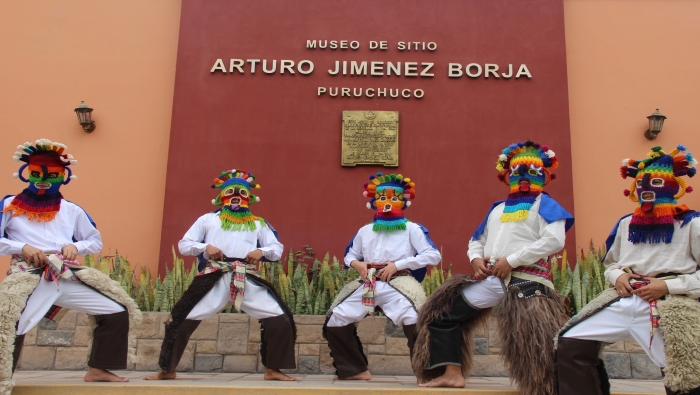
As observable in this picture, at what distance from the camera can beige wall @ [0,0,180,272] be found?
842 centimetres

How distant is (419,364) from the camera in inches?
186

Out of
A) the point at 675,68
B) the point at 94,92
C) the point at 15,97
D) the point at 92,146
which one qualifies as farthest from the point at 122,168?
the point at 675,68

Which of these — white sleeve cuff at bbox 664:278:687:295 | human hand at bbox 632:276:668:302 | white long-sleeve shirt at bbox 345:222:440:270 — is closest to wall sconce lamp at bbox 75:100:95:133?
white long-sleeve shirt at bbox 345:222:440:270

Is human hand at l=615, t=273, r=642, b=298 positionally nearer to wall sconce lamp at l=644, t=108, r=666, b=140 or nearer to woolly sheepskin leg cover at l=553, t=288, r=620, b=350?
woolly sheepskin leg cover at l=553, t=288, r=620, b=350

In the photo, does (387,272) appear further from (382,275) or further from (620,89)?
(620,89)

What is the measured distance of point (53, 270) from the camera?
4762 mm

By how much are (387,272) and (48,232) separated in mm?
2730

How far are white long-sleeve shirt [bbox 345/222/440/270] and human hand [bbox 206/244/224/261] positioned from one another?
1141 mm

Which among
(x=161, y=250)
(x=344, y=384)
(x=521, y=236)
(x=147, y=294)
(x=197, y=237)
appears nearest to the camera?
(x=521, y=236)

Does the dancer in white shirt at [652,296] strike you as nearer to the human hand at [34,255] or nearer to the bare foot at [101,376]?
the bare foot at [101,376]

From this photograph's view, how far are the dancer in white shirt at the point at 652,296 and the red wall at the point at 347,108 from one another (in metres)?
4.03

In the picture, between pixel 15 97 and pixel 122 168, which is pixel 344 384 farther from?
pixel 15 97

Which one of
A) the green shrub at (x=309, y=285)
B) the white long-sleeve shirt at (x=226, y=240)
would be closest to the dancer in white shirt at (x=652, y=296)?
the green shrub at (x=309, y=285)

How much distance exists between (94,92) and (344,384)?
5.74 m
